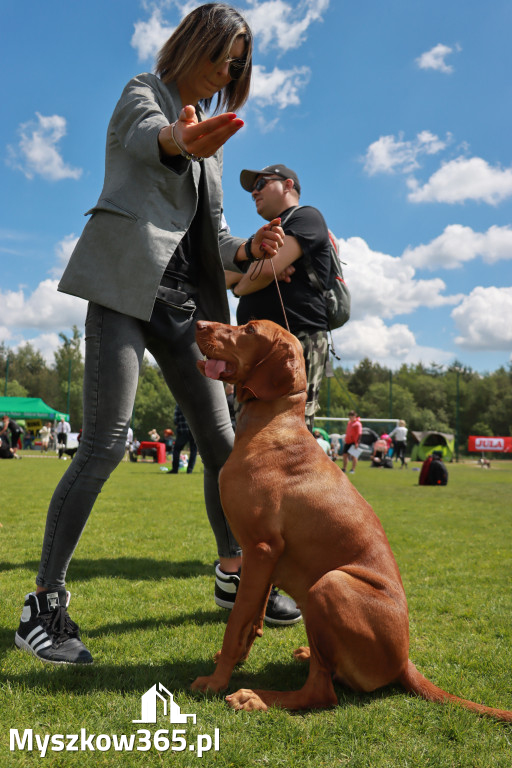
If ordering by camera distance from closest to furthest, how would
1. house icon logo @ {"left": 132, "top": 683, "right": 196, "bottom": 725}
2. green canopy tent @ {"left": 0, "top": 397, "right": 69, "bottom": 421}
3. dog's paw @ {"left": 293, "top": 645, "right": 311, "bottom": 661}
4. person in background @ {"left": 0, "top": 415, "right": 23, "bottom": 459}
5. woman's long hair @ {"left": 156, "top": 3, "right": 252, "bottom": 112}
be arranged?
house icon logo @ {"left": 132, "top": 683, "right": 196, "bottom": 725}, dog's paw @ {"left": 293, "top": 645, "right": 311, "bottom": 661}, woman's long hair @ {"left": 156, "top": 3, "right": 252, "bottom": 112}, person in background @ {"left": 0, "top": 415, "right": 23, "bottom": 459}, green canopy tent @ {"left": 0, "top": 397, "right": 69, "bottom": 421}

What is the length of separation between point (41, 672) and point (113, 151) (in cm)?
231

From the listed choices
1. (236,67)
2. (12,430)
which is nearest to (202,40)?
(236,67)

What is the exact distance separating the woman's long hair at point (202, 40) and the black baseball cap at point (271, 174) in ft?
2.31

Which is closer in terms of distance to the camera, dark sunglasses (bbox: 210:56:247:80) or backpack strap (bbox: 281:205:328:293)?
dark sunglasses (bbox: 210:56:247:80)

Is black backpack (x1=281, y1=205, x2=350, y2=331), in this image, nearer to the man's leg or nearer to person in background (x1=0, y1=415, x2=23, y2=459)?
the man's leg

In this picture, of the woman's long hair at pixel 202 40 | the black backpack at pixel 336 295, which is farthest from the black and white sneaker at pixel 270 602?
the woman's long hair at pixel 202 40

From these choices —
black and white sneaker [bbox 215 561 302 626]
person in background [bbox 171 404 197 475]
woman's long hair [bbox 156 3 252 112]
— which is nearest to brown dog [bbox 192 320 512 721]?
black and white sneaker [bbox 215 561 302 626]

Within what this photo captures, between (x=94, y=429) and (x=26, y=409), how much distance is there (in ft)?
124

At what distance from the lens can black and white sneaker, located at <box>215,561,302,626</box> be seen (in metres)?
3.15

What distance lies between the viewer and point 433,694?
2.15 meters

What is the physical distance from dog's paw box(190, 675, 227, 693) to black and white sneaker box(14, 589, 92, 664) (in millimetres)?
554

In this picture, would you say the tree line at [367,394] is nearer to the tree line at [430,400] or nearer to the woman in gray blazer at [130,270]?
the tree line at [430,400]

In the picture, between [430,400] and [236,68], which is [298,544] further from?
[430,400]

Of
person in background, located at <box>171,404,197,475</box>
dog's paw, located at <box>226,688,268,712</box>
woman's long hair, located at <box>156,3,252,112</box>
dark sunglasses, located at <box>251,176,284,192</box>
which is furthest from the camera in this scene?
person in background, located at <box>171,404,197,475</box>
